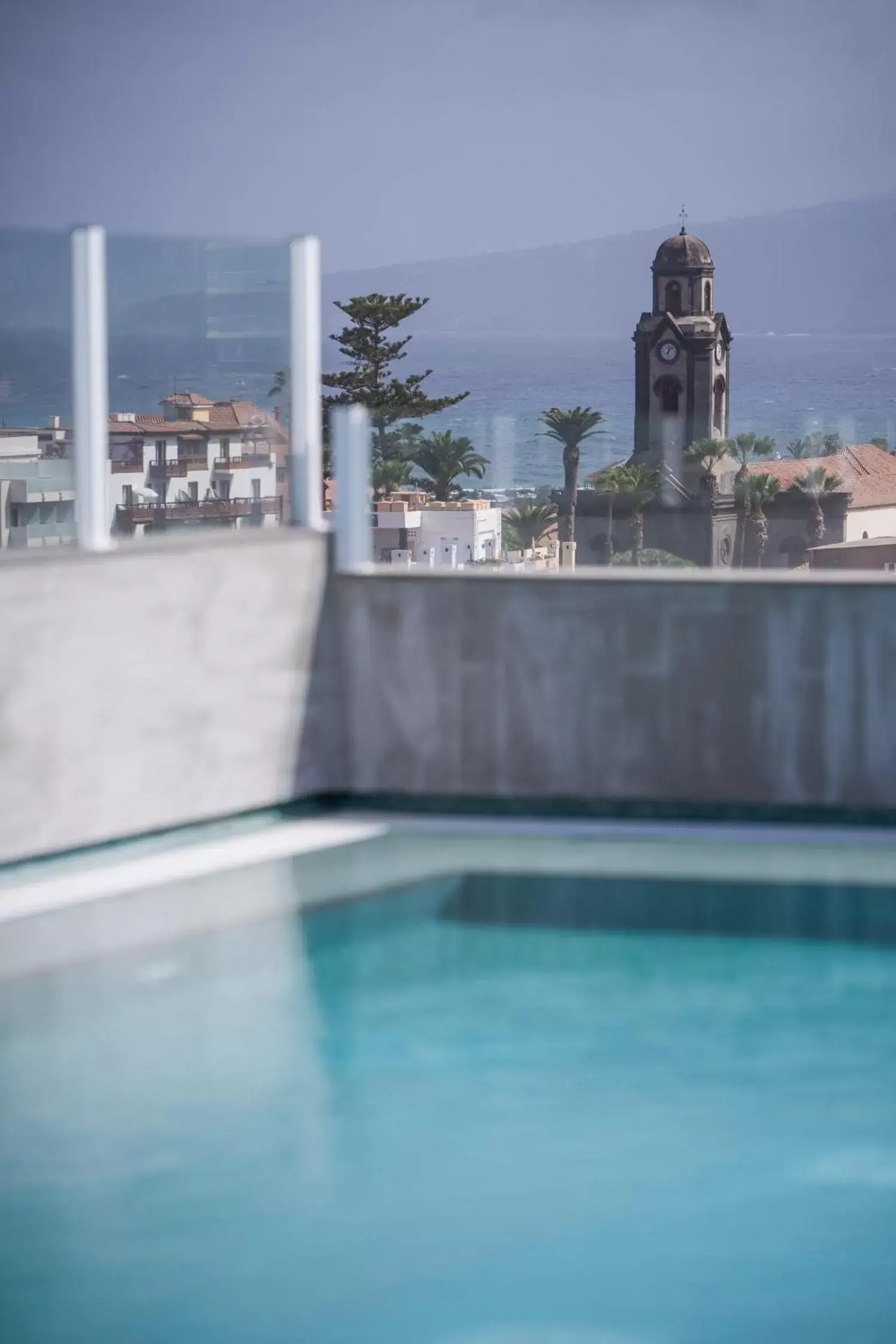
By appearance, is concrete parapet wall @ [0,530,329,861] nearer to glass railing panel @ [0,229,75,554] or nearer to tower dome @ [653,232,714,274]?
glass railing panel @ [0,229,75,554]

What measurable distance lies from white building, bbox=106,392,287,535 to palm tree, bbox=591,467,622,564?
51.3 inches

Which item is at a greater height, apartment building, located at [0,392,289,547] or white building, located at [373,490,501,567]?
apartment building, located at [0,392,289,547]

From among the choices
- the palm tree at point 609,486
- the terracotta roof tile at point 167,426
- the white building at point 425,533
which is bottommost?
the white building at point 425,533

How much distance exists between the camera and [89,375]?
7.07m

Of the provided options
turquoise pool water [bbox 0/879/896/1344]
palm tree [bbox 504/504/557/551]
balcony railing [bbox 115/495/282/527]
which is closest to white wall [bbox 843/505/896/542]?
palm tree [bbox 504/504/557/551]

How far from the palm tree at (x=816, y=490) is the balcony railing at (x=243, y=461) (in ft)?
6.71

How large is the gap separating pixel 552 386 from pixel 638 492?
1.76ft

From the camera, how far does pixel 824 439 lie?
23.3ft

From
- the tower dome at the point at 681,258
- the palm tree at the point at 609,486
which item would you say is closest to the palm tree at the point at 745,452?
the palm tree at the point at 609,486

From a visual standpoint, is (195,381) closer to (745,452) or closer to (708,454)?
(708,454)

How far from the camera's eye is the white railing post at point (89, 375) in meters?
7.04

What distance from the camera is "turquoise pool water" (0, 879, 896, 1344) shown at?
3885 millimetres

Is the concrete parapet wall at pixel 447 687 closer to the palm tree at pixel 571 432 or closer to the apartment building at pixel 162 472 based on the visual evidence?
the apartment building at pixel 162 472

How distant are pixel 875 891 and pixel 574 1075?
2.11 metres
